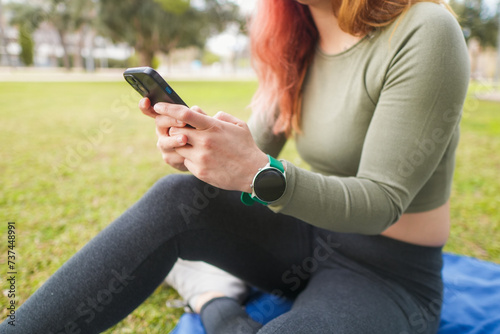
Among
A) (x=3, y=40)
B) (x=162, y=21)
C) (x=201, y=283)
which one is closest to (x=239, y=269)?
(x=201, y=283)

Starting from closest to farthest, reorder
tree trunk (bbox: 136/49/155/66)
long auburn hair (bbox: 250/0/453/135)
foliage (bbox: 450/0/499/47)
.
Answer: long auburn hair (bbox: 250/0/453/135), foliage (bbox: 450/0/499/47), tree trunk (bbox: 136/49/155/66)

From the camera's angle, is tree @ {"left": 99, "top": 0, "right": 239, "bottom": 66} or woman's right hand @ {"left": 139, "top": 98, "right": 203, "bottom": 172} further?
tree @ {"left": 99, "top": 0, "right": 239, "bottom": 66}

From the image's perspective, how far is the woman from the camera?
2.78 ft

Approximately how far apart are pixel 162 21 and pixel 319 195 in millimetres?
16291

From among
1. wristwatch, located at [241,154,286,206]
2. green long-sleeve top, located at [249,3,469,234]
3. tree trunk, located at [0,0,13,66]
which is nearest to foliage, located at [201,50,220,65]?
tree trunk, located at [0,0,13,66]

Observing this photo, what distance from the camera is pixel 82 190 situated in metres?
2.98

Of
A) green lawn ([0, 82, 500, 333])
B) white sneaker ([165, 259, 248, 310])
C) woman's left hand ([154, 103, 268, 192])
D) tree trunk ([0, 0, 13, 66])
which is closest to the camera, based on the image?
woman's left hand ([154, 103, 268, 192])

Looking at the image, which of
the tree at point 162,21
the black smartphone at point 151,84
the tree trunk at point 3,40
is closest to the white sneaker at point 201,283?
the black smartphone at point 151,84

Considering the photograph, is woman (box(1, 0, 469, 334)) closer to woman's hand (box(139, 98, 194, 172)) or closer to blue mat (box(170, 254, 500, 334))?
woman's hand (box(139, 98, 194, 172))

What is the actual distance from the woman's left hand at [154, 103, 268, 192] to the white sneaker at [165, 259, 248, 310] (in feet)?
2.47

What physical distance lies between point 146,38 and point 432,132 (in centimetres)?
1730

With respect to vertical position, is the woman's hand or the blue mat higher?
the woman's hand

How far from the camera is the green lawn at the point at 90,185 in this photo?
6.31 ft

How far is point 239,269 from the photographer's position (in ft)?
3.82
